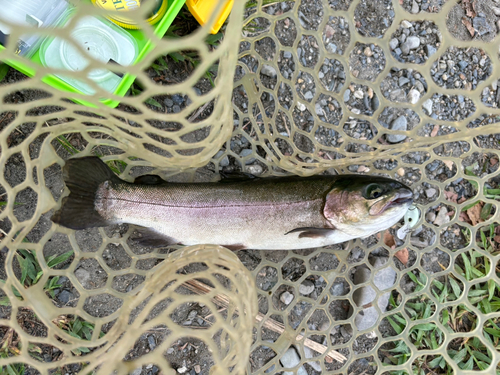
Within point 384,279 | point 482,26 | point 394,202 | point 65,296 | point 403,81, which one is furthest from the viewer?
point 482,26

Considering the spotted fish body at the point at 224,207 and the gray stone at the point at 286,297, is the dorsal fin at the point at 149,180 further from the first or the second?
the gray stone at the point at 286,297

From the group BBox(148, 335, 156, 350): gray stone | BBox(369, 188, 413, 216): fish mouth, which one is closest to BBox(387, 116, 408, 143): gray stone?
BBox(369, 188, 413, 216): fish mouth

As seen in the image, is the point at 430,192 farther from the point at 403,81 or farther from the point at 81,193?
the point at 81,193

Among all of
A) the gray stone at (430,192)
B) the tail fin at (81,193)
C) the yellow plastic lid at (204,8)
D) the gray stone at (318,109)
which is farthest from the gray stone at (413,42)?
the tail fin at (81,193)

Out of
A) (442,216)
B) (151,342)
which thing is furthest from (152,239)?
(442,216)

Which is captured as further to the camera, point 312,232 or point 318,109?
point 318,109

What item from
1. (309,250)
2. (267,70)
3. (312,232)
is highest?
(267,70)
